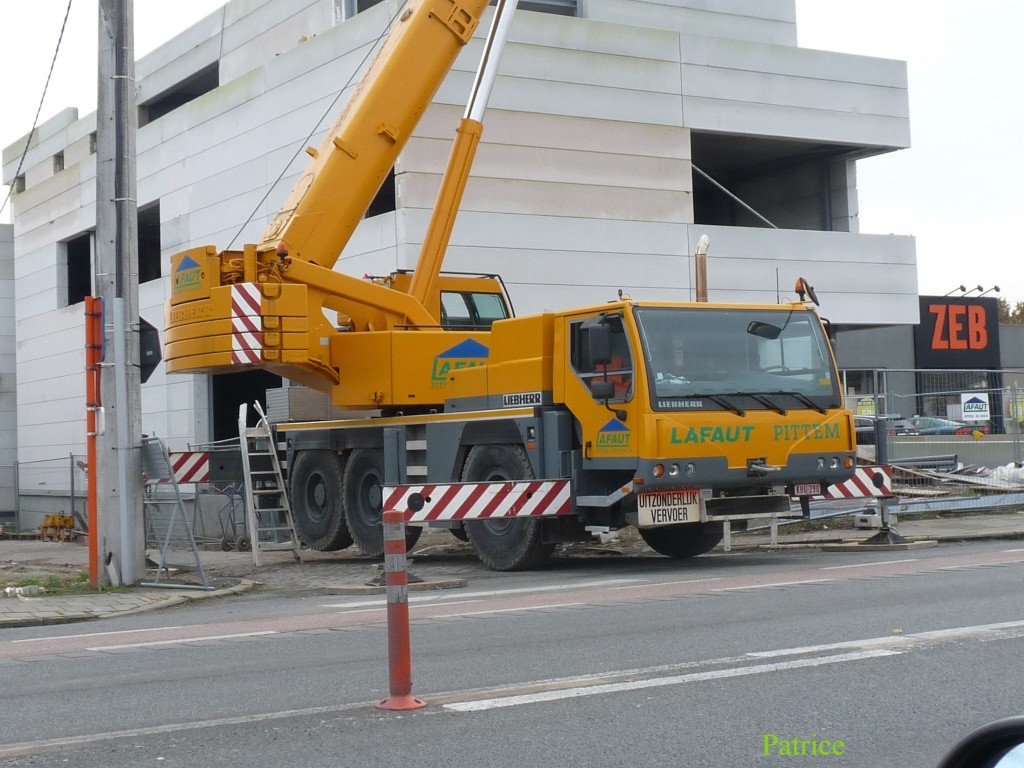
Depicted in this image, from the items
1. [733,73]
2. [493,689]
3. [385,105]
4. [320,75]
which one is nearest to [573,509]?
[385,105]

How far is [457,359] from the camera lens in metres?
16.5

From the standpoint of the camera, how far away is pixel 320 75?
27469 mm

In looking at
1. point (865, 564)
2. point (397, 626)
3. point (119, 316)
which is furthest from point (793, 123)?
point (397, 626)

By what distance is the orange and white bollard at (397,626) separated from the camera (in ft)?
22.4

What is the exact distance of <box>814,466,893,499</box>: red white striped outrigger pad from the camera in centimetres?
1539

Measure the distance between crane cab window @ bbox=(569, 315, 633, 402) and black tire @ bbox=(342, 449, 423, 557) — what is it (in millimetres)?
4213

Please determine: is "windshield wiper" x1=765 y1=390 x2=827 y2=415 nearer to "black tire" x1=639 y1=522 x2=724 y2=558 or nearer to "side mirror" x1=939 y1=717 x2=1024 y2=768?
"black tire" x1=639 y1=522 x2=724 y2=558

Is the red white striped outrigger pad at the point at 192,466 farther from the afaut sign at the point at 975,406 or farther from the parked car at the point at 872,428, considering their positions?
the afaut sign at the point at 975,406

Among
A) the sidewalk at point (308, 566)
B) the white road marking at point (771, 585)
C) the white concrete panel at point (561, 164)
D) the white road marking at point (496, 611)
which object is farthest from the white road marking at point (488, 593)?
the white concrete panel at point (561, 164)

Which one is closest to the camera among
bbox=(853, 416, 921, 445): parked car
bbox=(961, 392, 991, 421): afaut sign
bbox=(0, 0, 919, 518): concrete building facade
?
bbox=(853, 416, 921, 445): parked car

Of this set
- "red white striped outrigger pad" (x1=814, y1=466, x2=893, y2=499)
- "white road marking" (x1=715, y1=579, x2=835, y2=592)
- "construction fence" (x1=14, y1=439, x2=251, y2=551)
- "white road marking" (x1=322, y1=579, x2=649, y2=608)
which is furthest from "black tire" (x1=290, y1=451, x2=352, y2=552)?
"white road marking" (x1=715, y1=579, x2=835, y2=592)

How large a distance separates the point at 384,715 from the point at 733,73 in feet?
82.2

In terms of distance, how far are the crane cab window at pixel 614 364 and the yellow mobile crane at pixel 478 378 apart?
2cm

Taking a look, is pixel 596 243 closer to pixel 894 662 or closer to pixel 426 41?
pixel 426 41
